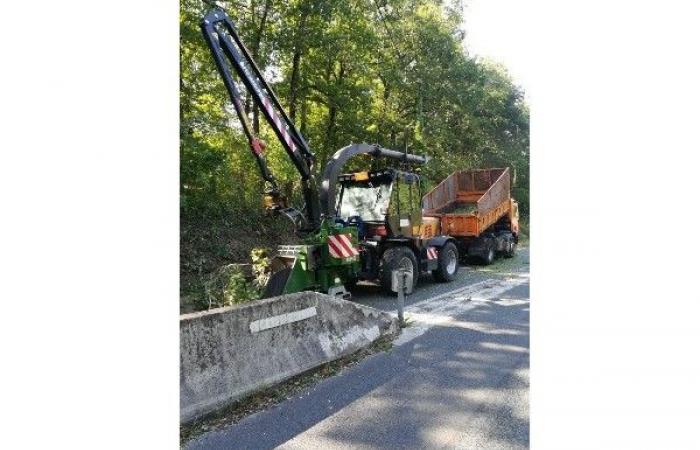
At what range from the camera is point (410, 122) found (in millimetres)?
8578

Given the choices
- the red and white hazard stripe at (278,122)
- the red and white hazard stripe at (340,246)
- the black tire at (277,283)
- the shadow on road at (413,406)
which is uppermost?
the red and white hazard stripe at (278,122)

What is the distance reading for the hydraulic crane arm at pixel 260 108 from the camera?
3.23 m

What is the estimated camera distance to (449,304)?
4.42m

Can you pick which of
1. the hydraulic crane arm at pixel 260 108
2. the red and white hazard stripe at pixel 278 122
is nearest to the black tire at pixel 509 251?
the hydraulic crane arm at pixel 260 108

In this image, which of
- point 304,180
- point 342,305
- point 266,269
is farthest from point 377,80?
point 342,305

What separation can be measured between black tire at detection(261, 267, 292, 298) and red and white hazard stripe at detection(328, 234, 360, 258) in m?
0.45

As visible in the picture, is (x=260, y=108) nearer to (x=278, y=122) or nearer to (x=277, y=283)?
(x=278, y=122)

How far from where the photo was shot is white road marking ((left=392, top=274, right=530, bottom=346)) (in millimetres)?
3531

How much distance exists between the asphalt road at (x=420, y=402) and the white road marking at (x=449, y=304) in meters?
0.05

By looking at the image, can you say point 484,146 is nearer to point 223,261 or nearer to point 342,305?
point 342,305

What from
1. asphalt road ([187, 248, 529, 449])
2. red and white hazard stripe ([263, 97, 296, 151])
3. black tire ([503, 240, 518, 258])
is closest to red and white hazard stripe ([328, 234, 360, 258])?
red and white hazard stripe ([263, 97, 296, 151])

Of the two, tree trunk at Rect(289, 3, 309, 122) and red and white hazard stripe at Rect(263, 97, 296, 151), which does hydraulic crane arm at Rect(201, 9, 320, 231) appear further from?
tree trunk at Rect(289, 3, 309, 122)

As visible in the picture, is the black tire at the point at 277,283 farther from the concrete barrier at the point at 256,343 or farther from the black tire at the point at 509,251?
the black tire at the point at 509,251

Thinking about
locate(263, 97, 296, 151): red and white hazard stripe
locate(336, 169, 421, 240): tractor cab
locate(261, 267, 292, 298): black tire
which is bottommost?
locate(261, 267, 292, 298): black tire
